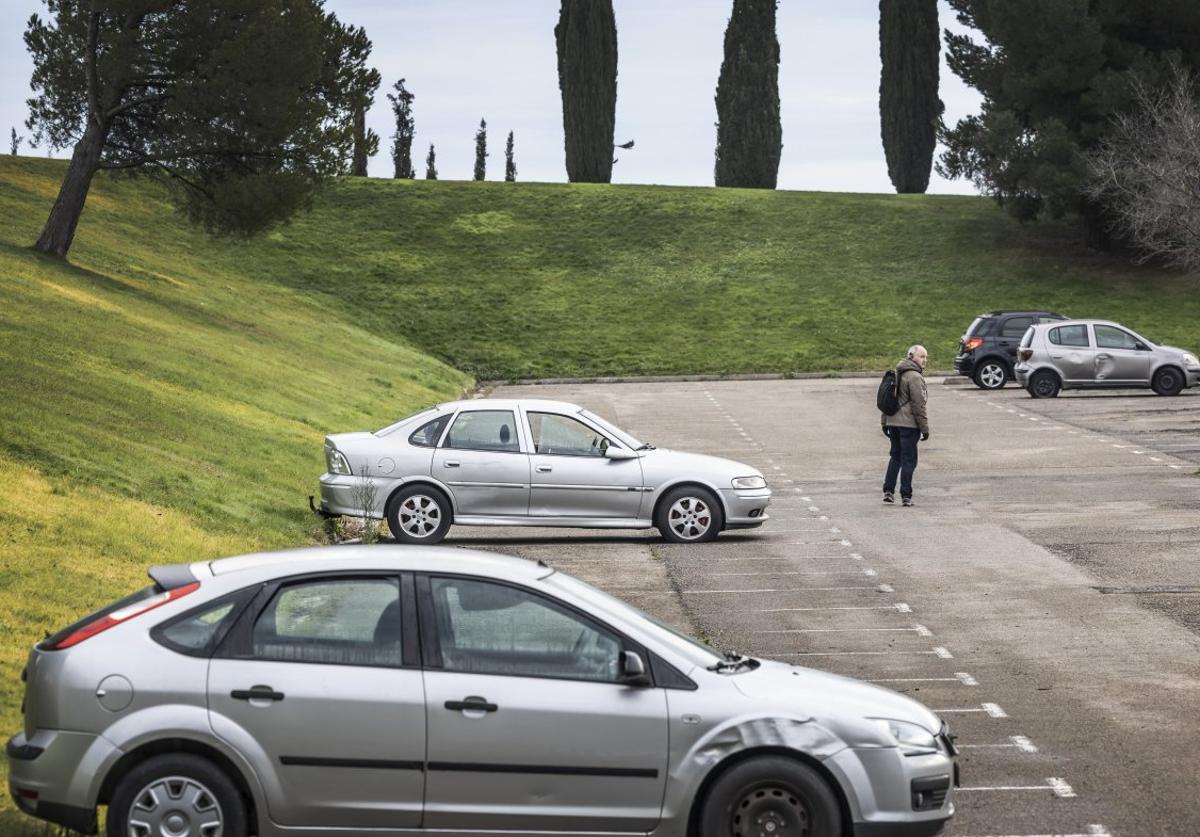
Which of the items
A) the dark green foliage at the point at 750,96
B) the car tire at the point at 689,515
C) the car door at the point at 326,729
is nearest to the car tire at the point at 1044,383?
the car tire at the point at 689,515

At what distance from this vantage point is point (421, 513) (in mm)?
17859

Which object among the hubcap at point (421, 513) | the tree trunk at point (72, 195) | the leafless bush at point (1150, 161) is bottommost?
the hubcap at point (421, 513)

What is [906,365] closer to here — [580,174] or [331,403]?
[331,403]

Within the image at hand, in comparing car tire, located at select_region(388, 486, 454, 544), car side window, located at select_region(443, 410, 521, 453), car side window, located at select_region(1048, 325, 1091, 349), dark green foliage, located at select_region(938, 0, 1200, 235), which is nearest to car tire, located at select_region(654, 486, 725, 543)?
car side window, located at select_region(443, 410, 521, 453)

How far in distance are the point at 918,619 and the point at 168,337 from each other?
20.9 m

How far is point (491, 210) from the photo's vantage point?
228 ft

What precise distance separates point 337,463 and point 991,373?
25.3 m

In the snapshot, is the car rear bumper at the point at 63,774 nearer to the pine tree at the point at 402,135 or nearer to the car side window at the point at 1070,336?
the car side window at the point at 1070,336

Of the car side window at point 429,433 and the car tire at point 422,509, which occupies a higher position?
the car side window at point 429,433

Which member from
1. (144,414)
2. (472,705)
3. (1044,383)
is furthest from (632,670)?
(1044,383)

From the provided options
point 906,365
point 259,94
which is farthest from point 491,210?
point 906,365

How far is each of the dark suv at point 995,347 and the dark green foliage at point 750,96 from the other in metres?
36.0

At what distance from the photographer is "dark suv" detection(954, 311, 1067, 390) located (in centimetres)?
4012

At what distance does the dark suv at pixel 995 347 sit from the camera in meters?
40.1
